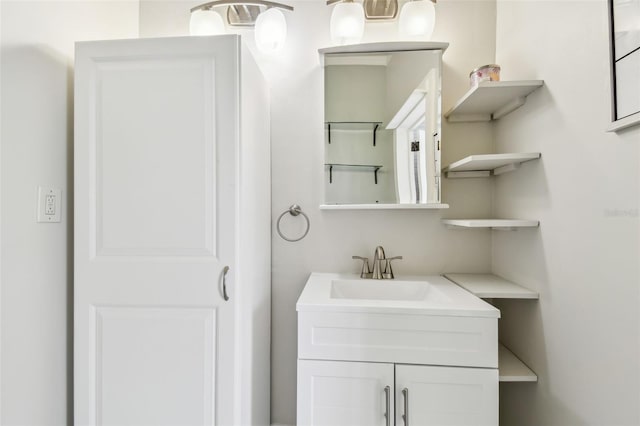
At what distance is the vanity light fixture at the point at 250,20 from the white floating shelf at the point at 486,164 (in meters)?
1.08

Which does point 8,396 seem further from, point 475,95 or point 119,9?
point 475,95

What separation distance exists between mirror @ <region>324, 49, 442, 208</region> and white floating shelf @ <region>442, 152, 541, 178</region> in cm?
13

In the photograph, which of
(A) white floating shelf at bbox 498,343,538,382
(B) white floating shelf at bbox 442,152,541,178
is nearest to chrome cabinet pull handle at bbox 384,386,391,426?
(A) white floating shelf at bbox 498,343,538,382

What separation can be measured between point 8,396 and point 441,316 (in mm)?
1477

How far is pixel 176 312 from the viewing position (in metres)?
1.20

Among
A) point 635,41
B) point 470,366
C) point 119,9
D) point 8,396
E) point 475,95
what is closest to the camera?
point 635,41

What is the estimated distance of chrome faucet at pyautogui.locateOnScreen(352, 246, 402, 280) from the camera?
5.41 feet

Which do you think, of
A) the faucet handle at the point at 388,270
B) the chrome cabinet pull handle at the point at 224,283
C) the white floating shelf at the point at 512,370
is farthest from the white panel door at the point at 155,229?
the white floating shelf at the point at 512,370

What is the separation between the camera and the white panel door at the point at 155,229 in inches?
46.6

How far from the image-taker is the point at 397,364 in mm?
1201

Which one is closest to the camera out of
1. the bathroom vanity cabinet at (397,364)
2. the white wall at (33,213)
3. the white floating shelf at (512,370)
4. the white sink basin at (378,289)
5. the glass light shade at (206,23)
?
the white wall at (33,213)

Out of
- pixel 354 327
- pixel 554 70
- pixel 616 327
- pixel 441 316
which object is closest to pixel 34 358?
pixel 354 327

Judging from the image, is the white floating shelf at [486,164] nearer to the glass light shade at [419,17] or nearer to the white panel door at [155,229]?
the glass light shade at [419,17]

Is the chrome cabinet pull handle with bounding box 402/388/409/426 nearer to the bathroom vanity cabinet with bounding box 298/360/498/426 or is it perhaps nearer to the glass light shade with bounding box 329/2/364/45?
the bathroom vanity cabinet with bounding box 298/360/498/426
